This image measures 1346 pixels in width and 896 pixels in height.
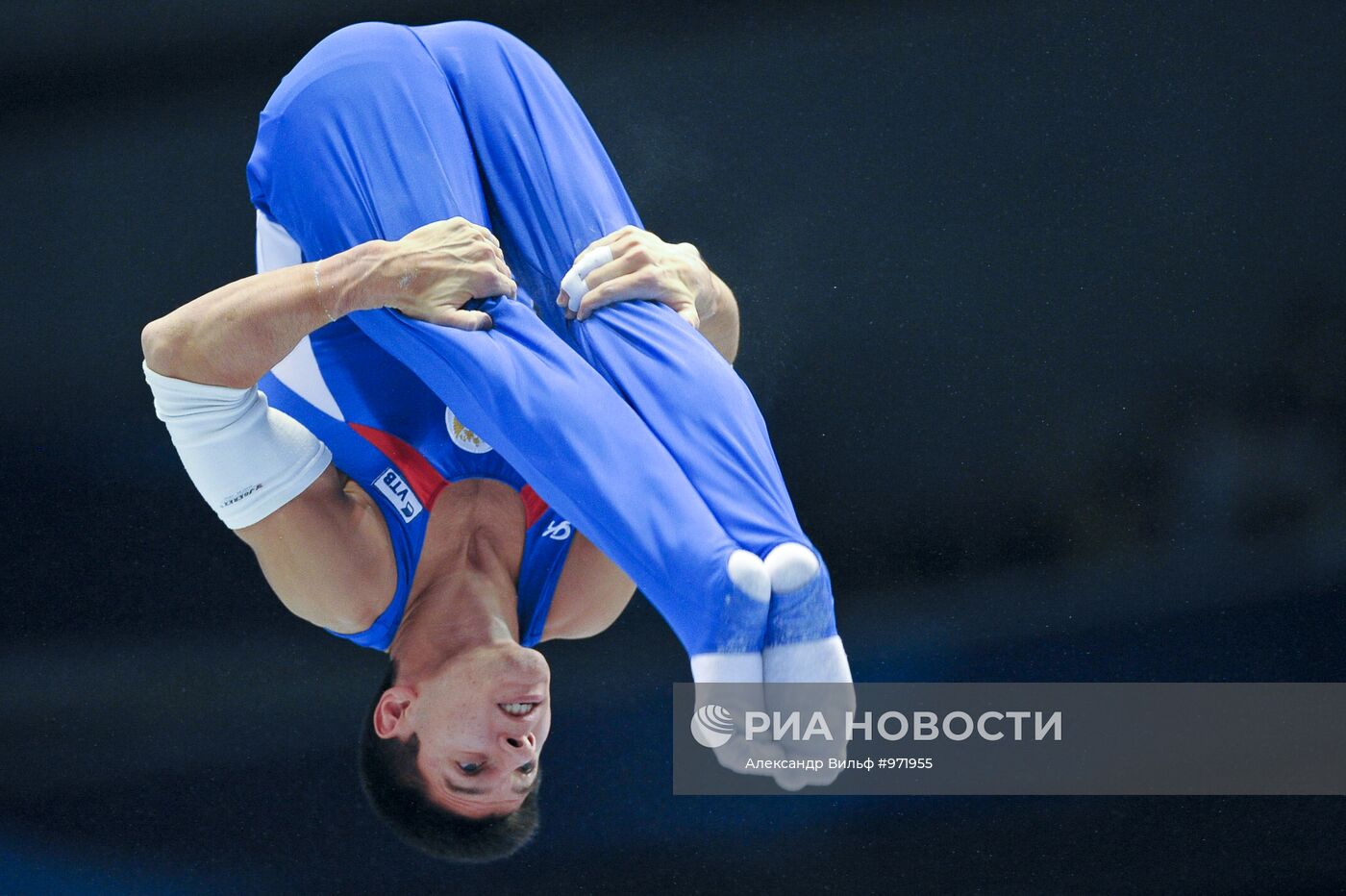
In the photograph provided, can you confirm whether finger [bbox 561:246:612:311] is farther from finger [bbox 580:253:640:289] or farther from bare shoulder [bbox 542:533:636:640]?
bare shoulder [bbox 542:533:636:640]

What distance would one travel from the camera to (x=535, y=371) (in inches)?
65.9

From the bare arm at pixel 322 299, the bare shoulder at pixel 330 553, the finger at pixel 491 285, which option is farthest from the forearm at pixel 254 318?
the bare shoulder at pixel 330 553

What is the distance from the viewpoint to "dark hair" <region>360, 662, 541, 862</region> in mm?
2084

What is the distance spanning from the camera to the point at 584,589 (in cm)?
213

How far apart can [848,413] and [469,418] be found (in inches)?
61.4

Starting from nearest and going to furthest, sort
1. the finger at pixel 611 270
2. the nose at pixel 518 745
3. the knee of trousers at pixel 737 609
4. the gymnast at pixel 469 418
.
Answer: the knee of trousers at pixel 737 609 → the gymnast at pixel 469 418 → the finger at pixel 611 270 → the nose at pixel 518 745

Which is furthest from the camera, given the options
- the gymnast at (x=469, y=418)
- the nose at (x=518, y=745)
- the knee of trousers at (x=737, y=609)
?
the nose at (x=518, y=745)

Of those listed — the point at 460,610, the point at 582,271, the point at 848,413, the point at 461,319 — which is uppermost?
the point at 848,413

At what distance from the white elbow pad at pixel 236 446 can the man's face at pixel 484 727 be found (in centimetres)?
34

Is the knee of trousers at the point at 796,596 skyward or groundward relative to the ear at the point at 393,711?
skyward

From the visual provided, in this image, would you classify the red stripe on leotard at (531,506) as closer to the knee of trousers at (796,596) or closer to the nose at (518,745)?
the nose at (518,745)

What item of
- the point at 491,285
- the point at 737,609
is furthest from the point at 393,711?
the point at 737,609

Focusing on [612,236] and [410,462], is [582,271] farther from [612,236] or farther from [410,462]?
[410,462]

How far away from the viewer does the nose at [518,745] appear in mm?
2033
